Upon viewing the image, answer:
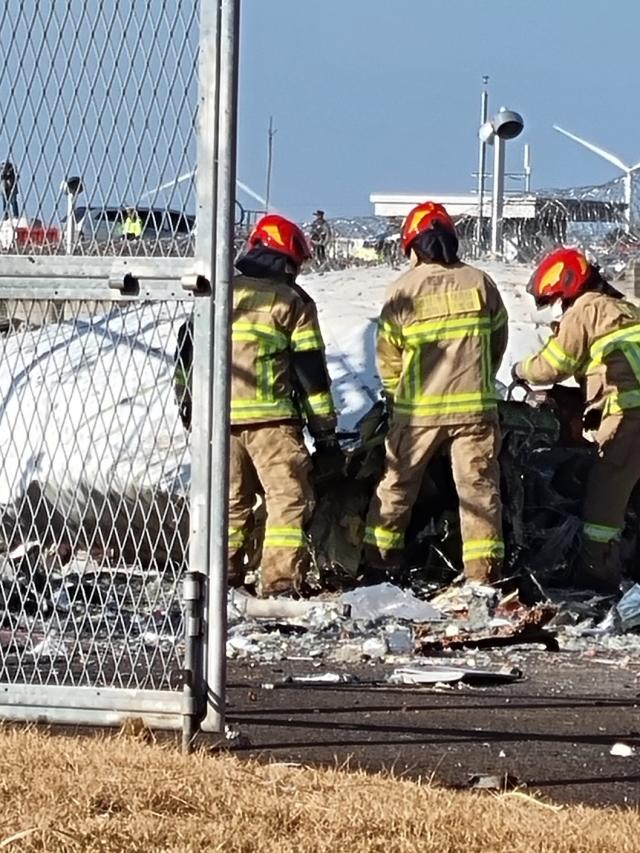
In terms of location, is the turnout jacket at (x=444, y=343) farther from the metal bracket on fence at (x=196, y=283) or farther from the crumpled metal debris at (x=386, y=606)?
the metal bracket on fence at (x=196, y=283)

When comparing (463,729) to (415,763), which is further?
(463,729)

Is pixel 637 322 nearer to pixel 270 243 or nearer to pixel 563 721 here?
pixel 270 243

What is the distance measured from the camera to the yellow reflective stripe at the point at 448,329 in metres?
9.43

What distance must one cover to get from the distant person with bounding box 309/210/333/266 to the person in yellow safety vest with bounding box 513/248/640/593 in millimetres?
9291

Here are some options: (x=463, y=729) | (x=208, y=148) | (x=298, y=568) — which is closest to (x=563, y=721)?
(x=463, y=729)

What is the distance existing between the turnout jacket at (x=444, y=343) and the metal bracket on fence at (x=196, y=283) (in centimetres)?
435

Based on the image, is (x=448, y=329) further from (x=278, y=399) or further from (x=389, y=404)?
(x=278, y=399)

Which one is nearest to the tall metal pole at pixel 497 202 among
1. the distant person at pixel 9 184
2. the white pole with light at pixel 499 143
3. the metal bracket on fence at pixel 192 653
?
the white pole with light at pixel 499 143

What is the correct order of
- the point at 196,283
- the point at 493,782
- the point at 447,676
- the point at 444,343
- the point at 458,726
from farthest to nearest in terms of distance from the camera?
the point at 444,343
the point at 447,676
the point at 458,726
the point at 196,283
the point at 493,782

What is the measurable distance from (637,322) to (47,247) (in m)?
4.95

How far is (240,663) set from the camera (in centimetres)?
745

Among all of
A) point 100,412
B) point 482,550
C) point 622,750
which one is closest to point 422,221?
point 482,550

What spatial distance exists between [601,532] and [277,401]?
6.17ft

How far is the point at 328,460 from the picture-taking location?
997 centimetres
